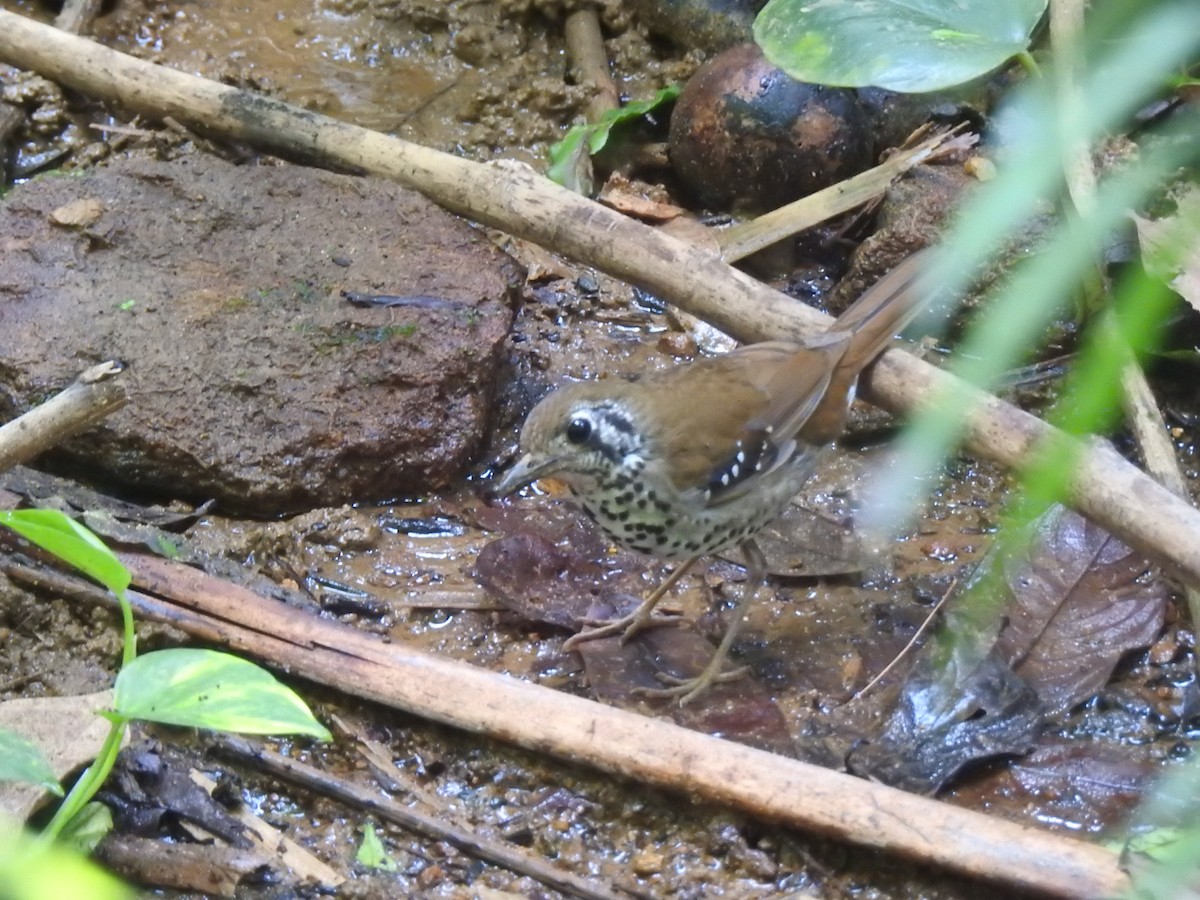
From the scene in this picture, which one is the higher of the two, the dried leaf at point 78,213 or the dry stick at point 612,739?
the dried leaf at point 78,213

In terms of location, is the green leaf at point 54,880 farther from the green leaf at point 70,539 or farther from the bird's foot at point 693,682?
the bird's foot at point 693,682

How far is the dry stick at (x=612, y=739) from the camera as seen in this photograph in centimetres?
289

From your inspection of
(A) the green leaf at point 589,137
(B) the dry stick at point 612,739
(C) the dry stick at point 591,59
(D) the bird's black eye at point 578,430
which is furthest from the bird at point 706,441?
(C) the dry stick at point 591,59

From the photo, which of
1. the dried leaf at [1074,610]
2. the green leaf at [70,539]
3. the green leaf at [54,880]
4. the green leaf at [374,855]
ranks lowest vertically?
the green leaf at [374,855]

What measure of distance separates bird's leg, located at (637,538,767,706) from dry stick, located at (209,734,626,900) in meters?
0.75

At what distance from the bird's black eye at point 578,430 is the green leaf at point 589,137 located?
2496 mm

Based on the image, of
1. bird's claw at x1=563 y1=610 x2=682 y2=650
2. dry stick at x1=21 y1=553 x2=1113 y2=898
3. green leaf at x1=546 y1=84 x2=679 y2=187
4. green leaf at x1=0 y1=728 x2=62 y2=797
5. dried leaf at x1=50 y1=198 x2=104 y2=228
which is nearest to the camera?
green leaf at x1=0 y1=728 x2=62 y2=797

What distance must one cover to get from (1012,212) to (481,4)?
6.09 metres

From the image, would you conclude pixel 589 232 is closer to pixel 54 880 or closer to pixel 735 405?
pixel 735 405

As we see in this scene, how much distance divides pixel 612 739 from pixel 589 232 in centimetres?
200

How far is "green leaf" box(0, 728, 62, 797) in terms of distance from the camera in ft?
7.98

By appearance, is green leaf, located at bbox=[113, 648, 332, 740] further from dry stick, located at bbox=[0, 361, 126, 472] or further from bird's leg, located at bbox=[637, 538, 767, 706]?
bird's leg, located at bbox=[637, 538, 767, 706]

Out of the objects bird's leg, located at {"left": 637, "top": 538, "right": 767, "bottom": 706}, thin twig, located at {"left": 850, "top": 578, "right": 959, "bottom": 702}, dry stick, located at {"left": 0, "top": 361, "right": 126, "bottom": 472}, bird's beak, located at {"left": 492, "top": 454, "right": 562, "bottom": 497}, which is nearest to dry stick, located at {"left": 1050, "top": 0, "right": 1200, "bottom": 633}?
thin twig, located at {"left": 850, "top": 578, "right": 959, "bottom": 702}

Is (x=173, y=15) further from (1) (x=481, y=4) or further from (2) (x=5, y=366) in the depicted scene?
(2) (x=5, y=366)
